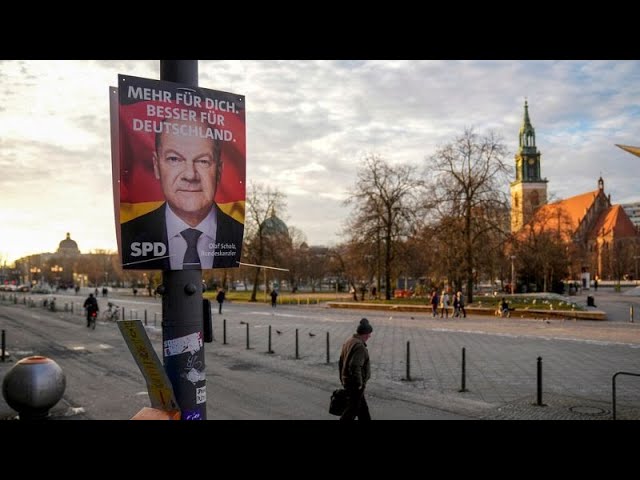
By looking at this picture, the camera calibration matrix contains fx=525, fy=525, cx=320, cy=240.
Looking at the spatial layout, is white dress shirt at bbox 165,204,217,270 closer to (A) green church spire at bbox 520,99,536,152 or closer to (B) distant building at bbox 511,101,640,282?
(B) distant building at bbox 511,101,640,282

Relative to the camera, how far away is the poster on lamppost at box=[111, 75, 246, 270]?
13.9ft

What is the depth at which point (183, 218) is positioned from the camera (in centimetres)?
445

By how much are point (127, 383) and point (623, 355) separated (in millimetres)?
13541

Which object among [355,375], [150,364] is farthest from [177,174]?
[355,375]

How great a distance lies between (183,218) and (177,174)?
37cm

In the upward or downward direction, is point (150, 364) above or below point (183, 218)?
below

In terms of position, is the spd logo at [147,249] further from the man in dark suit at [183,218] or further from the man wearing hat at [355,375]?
the man wearing hat at [355,375]

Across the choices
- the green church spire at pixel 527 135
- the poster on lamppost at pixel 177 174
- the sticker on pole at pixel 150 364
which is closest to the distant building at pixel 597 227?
the green church spire at pixel 527 135

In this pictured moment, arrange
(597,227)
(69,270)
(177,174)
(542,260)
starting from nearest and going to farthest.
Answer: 1. (177,174)
2. (542,260)
3. (597,227)
4. (69,270)

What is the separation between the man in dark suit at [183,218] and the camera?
4289 millimetres

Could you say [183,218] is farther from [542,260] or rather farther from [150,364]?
[542,260]

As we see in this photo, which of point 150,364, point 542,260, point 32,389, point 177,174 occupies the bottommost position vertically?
point 32,389
